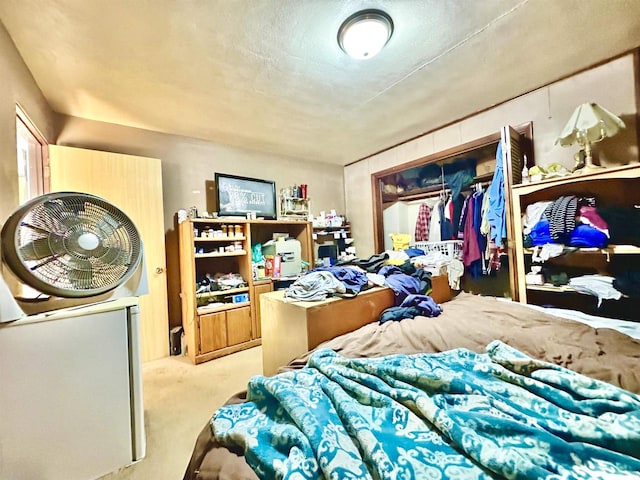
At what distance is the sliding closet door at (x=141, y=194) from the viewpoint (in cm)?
224

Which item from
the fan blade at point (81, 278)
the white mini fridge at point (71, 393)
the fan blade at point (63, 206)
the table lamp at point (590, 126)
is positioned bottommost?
the white mini fridge at point (71, 393)

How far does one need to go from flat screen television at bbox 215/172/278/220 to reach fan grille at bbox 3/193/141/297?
1.75 meters

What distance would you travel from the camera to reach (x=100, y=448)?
120 cm

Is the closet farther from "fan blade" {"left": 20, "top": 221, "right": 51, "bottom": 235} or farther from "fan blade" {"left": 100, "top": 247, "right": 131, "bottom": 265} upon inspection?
"fan blade" {"left": 20, "top": 221, "right": 51, "bottom": 235}

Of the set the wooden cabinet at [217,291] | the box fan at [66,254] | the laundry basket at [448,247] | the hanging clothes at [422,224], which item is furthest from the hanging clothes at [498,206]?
the box fan at [66,254]

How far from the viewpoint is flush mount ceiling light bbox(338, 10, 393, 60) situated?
1.40 m

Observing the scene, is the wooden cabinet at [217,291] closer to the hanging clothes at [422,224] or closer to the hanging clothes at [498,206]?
the hanging clothes at [422,224]

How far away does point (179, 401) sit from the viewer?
6.28 feet

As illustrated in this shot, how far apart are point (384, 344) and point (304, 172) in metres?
3.06

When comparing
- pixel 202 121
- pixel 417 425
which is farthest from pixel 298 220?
pixel 417 425

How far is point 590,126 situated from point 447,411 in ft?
7.33

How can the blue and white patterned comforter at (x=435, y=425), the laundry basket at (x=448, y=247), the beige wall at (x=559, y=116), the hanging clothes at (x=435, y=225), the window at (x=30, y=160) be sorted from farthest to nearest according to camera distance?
the hanging clothes at (x=435, y=225), the laundry basket at (x=448, y=247), the beige wall at (x=559, y=116), the window at (x=30, y=160), the blue and white patterned comforter at (x=435, y=425)

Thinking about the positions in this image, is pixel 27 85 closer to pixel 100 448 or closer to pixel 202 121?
pixel 202 121

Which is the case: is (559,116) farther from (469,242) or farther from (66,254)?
(66,254)
